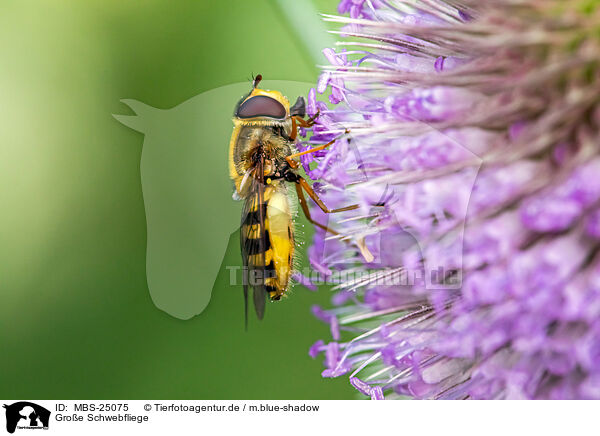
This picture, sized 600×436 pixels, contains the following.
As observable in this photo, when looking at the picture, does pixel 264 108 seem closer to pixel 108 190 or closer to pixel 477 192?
pixel 477 192

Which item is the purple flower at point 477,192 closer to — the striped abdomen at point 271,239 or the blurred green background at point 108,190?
the striped abdomen at point 271,239

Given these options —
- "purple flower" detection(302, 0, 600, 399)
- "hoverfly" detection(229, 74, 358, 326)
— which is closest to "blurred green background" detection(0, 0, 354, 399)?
"hoverfly" detection(229, 74, 358, 326)

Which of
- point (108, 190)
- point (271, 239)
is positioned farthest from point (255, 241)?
point (108, 190)

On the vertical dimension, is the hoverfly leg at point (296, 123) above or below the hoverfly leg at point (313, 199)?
above
